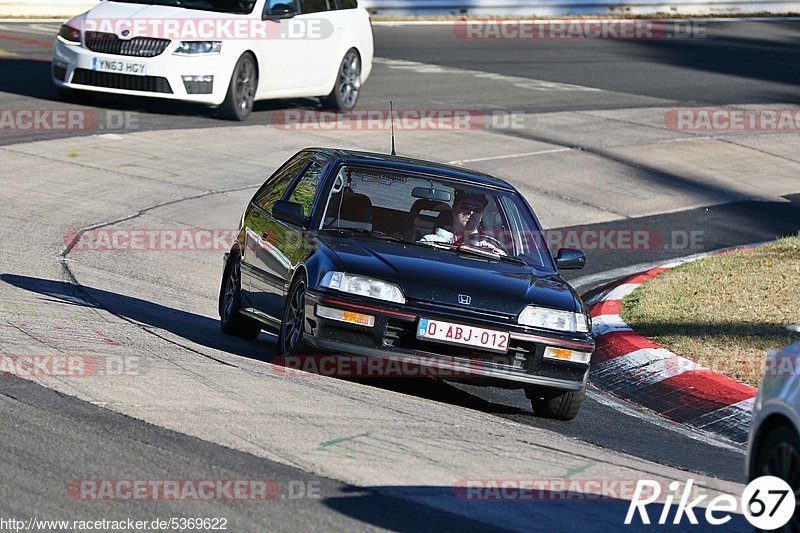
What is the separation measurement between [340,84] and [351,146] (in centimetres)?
286

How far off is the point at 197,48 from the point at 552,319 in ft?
35.2

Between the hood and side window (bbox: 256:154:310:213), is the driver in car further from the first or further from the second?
side window (bbox: 256:154:310:213)

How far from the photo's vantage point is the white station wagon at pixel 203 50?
58.1 ft

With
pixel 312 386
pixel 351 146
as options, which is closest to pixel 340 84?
pixel 351 146

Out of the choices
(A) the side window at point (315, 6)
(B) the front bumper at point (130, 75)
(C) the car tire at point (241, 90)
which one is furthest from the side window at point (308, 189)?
(A) the side window at point (315, 6)

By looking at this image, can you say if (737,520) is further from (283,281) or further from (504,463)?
(283,281)

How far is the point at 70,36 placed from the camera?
1784 centimetres

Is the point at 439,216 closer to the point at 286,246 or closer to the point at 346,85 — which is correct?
the point at 286,246

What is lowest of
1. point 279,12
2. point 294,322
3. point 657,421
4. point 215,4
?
point 657,421

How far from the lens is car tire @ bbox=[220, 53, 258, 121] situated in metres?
18.7

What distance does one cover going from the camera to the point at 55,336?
27.2 ft

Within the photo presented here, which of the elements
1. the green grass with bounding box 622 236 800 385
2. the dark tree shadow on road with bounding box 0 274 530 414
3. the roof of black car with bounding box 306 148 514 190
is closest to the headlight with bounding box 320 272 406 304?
the dark tree shadow on road with bounding box 0 274 530 414

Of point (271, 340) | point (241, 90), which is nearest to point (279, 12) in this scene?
point (241, 90)

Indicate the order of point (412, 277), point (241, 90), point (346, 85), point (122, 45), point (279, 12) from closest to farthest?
point (412, 277) < point (122, 45) < point (241, 90) < point (279, 12) < point (346, 85)
